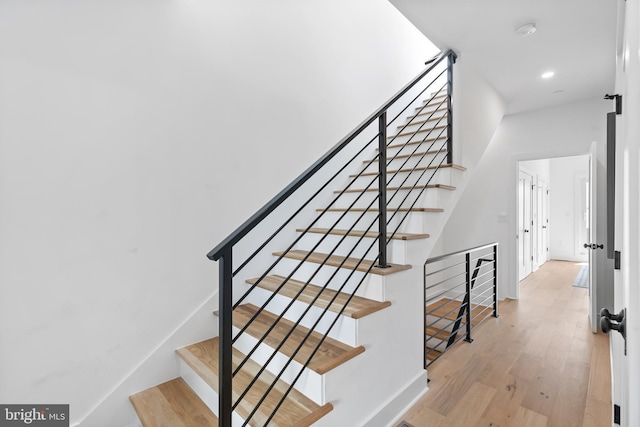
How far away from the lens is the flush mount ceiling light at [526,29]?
205cm

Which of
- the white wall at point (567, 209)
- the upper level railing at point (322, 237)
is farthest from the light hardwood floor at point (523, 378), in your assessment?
the white wall at point (567, 209)

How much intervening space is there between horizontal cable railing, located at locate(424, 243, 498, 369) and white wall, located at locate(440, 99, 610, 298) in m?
0.25

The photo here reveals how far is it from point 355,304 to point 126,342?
4.44 feet

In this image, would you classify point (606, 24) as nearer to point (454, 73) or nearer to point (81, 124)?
point (454, 73)

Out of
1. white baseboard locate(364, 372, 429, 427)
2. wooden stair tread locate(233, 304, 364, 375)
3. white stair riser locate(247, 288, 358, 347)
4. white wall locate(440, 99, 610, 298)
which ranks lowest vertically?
white baseboard locate(364, 372, 429, 427)

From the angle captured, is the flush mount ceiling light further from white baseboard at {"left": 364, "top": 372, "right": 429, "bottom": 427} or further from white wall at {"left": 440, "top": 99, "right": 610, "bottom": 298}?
white baseboard at {"left": 364, "top": 372, "right": 429, "bottom": 427}

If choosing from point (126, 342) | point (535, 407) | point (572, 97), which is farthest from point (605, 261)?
point (126, 342)

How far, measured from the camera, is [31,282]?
4.83 ft

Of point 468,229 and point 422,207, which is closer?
point 422,207

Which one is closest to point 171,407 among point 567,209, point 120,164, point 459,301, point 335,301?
point 335,301

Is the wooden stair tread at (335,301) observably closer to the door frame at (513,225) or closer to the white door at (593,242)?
the white door at (593,242)

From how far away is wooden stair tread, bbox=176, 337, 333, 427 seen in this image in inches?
52.3

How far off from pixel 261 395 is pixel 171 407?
57cm

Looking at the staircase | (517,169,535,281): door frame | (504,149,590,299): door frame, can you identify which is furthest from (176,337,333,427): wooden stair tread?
(517,169,535,281): door frame
